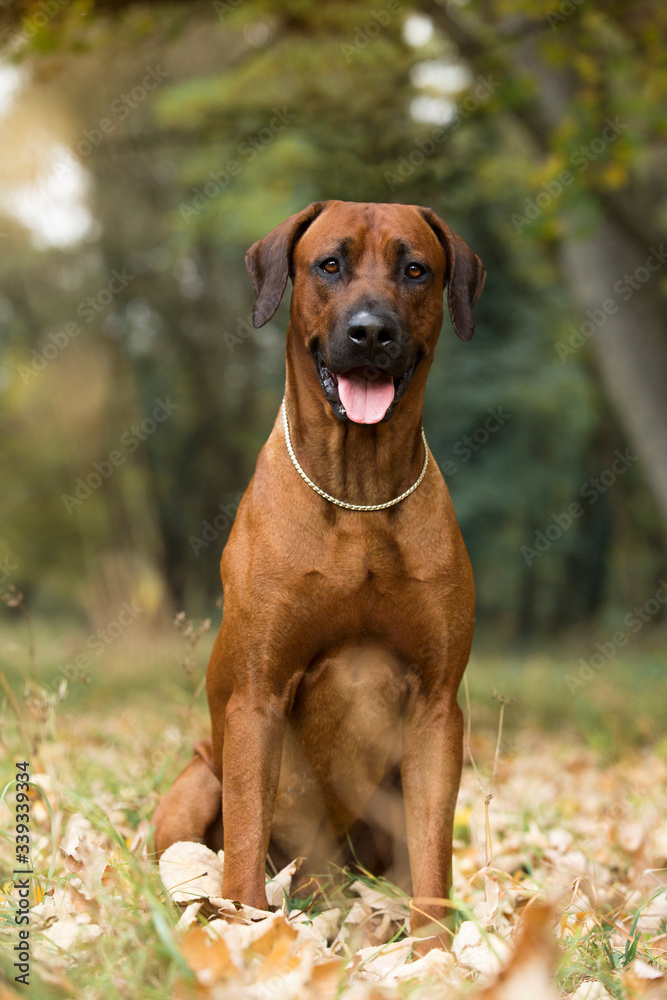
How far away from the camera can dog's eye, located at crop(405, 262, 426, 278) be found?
8.70 feet

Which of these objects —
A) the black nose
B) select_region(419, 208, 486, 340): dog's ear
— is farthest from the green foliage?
the black nose

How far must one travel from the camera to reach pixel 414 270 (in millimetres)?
2664

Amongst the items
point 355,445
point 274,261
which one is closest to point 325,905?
point 355,445

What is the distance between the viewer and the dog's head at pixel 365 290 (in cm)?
246

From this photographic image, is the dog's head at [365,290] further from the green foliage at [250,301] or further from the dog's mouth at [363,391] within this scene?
the green foliage at [250,301]

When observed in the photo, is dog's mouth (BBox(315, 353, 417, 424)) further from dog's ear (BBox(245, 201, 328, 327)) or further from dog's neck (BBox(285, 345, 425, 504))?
dog's ear (BBox(245, 201, 328, 327))

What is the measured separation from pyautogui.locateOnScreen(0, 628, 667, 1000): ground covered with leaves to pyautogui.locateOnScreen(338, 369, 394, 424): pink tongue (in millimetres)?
993

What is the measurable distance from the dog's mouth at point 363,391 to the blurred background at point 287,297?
1.27 metres

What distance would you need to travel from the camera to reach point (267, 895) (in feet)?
8.51

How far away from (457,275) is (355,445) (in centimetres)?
64

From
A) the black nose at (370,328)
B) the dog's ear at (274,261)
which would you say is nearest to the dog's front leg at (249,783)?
the black nose at (370,328)

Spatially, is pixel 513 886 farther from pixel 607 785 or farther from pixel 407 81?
pixel 407 81

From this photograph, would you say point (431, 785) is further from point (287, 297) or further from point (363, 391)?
point (287, 297)

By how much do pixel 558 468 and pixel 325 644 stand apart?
45.0 feet
